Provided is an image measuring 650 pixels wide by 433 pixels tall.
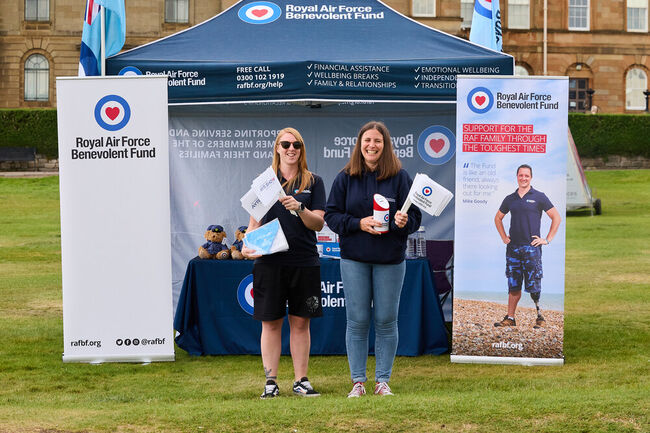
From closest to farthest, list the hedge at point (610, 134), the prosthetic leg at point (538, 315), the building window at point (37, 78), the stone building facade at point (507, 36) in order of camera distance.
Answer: the prosthetic leg at point (538, 315) < the hedge at point (610, 134) < the stone building facade at point (507, 36) < the building window at point (37, 78)

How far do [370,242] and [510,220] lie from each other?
1954 millimetres

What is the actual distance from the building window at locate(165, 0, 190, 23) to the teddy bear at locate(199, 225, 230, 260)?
4176 centimetres

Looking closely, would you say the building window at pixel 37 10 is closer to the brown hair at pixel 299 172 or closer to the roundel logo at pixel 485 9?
the roundel logo at pixel 485 9

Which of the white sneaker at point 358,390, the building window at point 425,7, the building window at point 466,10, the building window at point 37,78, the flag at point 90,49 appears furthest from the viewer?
the building window at point 466,10

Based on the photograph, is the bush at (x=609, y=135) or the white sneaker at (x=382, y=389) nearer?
the white sneaker at (x=382, y=389)

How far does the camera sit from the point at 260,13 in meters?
9.07

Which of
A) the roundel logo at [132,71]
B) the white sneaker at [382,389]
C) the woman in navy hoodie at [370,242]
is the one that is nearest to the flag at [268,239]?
the woman in navy hoodie at [370,242]

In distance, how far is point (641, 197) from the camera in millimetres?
30156

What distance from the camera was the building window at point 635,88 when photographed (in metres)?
54.4

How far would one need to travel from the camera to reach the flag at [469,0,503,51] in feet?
34.3

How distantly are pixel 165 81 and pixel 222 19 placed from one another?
63.1 inches

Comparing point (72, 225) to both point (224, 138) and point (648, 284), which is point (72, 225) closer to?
point (224, 138)

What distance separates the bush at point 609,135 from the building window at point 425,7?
1193 centimetres

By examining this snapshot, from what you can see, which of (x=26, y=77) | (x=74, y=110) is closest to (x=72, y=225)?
(x=74, y=110)
